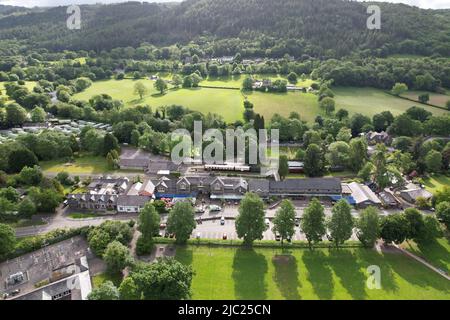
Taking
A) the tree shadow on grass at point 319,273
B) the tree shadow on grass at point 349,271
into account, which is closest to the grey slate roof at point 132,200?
the tree shadow on grass at point 319,273

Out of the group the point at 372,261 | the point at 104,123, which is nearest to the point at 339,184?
the point at 372,261

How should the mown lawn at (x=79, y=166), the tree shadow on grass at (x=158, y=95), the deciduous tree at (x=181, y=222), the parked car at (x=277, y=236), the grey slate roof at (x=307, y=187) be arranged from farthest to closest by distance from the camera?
the tree shadow on grass at (x=158, y=95), the mown lawn at (x=79, y=166), the grey slate roof at (x=307, y=187), the parked car at (x=277, y=236), the deciduous tree at (x=181, y=222)

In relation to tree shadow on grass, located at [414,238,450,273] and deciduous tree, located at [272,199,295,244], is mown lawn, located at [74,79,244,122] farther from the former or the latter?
tree shadow on grass, located at [414,238,450,273]

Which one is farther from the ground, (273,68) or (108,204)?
(273,68)

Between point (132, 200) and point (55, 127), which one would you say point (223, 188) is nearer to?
point (132, 200)

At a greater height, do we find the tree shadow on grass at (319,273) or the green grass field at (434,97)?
the green grass field at (434,97)

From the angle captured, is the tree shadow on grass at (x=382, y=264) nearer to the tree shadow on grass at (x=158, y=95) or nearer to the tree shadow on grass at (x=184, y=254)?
the tree shadow on grass at (x=184, y=254)

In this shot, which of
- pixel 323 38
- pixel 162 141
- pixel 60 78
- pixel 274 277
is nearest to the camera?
pixel 274 277

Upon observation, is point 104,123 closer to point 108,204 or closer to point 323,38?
point 108,204
